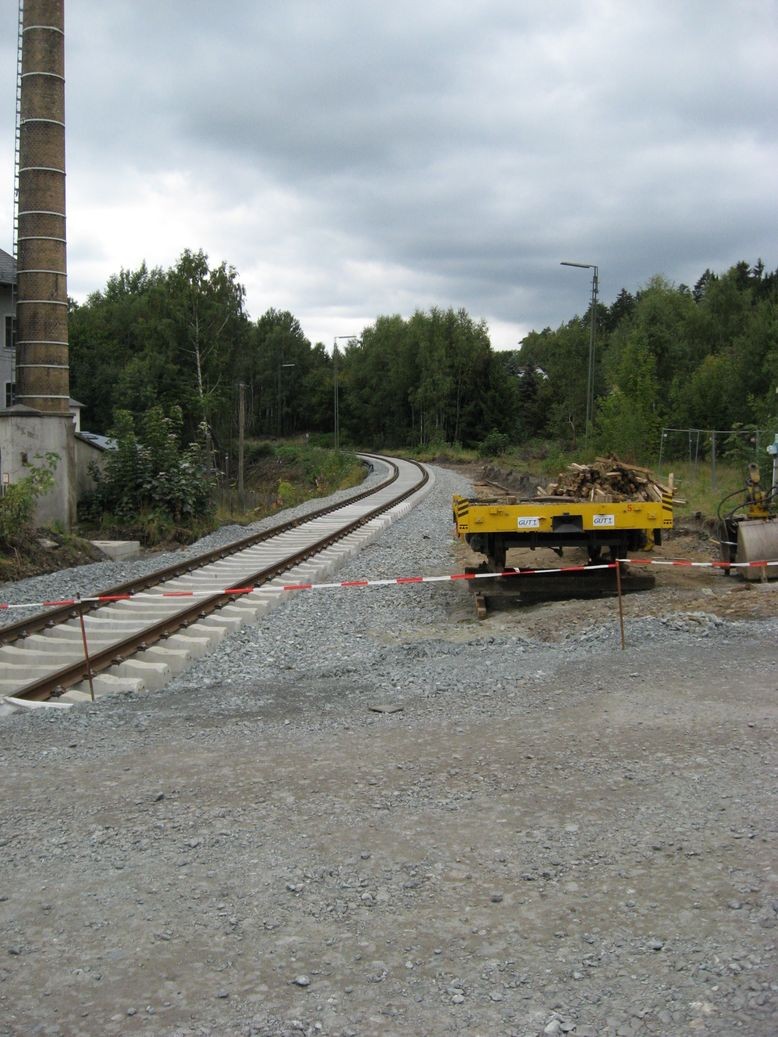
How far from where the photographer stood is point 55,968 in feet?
11.3

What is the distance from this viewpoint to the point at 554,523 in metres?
10.9

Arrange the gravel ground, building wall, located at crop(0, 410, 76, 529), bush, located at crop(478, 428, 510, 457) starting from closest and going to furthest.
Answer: the gravel ground < building wall, located at crop(0, 410, 76, 529) < bush, located at crop(478, 428, 510, 457)

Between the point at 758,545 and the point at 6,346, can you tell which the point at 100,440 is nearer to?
the point at 6,346

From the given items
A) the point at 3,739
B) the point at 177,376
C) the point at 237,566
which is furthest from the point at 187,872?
the point at 177,376

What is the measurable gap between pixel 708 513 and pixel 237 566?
9.68 metres

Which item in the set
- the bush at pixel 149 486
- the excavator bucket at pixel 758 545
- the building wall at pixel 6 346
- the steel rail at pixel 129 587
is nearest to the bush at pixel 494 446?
the building wall at pixel 6 346

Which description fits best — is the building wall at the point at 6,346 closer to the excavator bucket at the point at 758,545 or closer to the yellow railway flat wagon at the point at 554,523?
the yellow railway flat wagon at the point at 554,523

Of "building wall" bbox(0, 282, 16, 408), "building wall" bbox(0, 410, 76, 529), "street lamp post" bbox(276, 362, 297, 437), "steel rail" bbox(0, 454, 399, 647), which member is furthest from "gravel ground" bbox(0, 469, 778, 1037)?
"street lamp post" bbox(276, 362, 297, 437)

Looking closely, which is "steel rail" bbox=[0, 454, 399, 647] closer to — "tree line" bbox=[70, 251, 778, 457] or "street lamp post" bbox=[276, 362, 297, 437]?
"tree line" bbox=[70, 251, 778, 457]

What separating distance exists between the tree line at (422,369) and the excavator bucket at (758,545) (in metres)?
10.4

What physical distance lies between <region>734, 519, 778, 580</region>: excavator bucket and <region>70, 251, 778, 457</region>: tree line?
409 inches

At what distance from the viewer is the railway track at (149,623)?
8102 millimetres

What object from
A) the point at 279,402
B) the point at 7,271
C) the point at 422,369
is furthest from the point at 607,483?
the point at 279,402

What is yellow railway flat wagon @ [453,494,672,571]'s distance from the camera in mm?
10812
